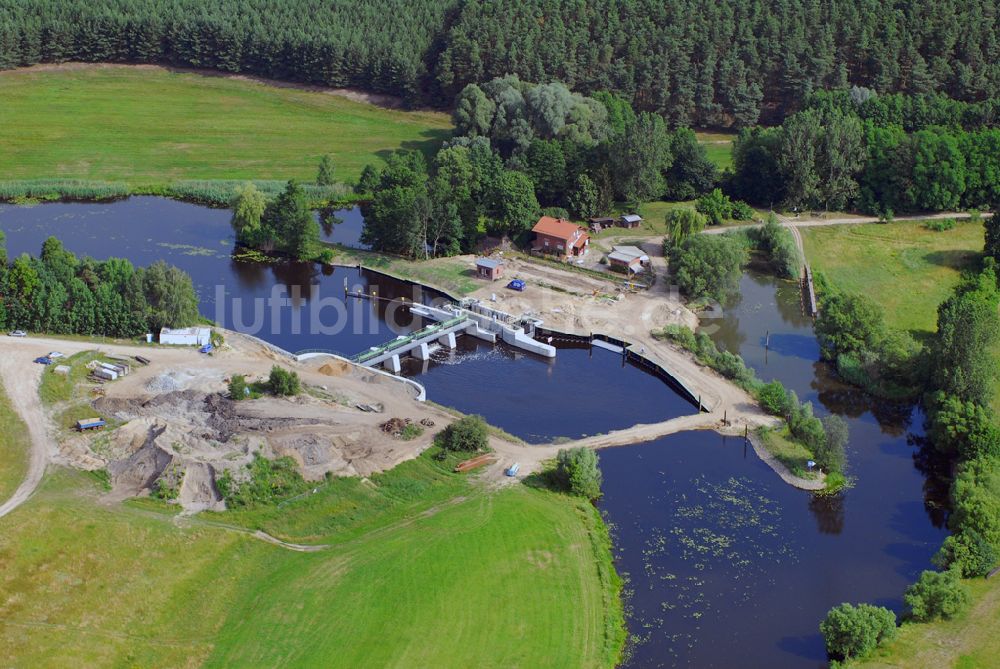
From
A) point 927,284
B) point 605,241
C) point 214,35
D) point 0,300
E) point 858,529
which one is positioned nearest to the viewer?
point 858,529

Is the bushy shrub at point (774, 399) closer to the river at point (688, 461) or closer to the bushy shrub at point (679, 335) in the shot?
the river at point (688, 461)

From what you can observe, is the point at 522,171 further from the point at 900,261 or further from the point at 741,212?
the point at 900,261

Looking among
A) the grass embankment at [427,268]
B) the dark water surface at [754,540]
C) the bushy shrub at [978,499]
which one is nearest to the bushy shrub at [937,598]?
the dark water surface at [754,540]

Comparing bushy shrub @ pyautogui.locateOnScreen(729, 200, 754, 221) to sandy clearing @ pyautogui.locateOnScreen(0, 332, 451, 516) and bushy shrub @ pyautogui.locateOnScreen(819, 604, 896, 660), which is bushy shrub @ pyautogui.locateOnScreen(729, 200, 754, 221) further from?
bushy shrub @ pyautogui.locateOnScreen(819, 604, 896, 660)

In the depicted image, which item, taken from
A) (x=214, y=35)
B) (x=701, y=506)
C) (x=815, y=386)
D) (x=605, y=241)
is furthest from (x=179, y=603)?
(x=214, y=35)

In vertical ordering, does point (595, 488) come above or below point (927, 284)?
below

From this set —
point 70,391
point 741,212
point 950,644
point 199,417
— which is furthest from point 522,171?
point 950,644

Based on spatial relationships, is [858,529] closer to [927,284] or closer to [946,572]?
[946,572]
